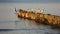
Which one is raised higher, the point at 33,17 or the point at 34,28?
the point at 33,17

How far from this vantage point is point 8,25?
51.0 inches

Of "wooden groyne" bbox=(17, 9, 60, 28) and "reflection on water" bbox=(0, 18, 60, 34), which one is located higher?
"wooden groyne" bbox=(17, 9, 60, 28)

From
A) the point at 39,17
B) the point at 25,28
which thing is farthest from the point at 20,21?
the point at 39,17

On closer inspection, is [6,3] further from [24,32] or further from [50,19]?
[50,19]

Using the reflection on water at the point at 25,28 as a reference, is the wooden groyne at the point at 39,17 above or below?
above

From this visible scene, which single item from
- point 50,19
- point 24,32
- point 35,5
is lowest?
point 24,32

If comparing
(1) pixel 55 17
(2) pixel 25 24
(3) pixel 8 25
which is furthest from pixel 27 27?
(1) pixel 55 17

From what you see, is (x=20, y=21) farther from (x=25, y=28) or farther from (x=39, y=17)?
(x=39, y=17)

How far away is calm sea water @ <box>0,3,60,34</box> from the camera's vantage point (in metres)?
1.29

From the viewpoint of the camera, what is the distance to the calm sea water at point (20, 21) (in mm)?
1285

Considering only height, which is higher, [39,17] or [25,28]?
[39,17]

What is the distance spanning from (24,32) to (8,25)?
0.57ft

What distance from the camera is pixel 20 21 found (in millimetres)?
1302

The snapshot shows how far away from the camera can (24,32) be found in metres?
1.29
